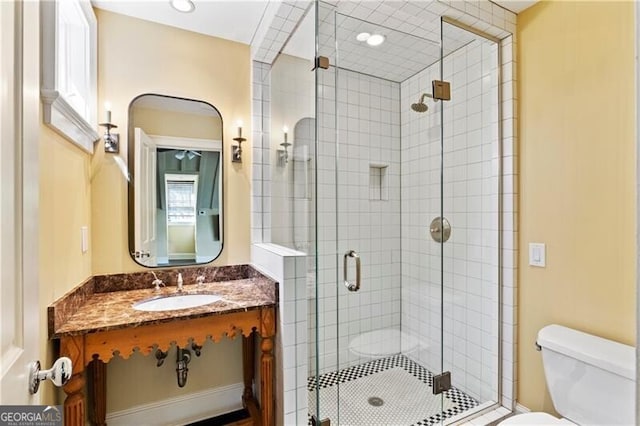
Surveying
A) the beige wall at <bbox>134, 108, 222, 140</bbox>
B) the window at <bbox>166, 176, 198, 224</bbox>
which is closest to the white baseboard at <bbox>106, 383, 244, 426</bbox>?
the window at <bbox>166, 176, 198, 224</bbox>

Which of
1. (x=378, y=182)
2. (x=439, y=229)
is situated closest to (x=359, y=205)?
(x=378, y=182)

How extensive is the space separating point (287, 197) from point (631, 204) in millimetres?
1660

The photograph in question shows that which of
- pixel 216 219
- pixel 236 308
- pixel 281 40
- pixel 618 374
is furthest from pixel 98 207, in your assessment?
pixel 618 374

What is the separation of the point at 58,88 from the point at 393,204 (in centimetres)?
191

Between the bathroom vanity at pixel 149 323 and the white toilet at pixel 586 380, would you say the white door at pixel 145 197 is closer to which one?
the bathroom vanity at pixel 149 323

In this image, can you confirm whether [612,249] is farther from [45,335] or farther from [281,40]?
[45,335]

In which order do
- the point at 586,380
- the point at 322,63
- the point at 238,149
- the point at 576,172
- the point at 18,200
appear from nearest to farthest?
the point at 18,200
the point at 586,380
the point at 576,172
the point at 322,63
the point at 238,149

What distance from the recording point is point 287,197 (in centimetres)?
195

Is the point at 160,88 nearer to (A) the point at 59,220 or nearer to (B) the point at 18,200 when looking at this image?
(A) the point at 59,220

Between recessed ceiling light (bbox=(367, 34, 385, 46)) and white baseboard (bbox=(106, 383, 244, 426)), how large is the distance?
2.33 m

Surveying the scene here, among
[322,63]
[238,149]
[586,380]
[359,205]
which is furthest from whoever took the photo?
[359,205]

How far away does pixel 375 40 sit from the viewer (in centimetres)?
200

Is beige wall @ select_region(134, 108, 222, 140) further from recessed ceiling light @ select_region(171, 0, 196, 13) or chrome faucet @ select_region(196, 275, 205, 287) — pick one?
chrome faucet @ select_region(196, 275, 205, 287)

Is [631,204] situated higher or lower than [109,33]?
lower
